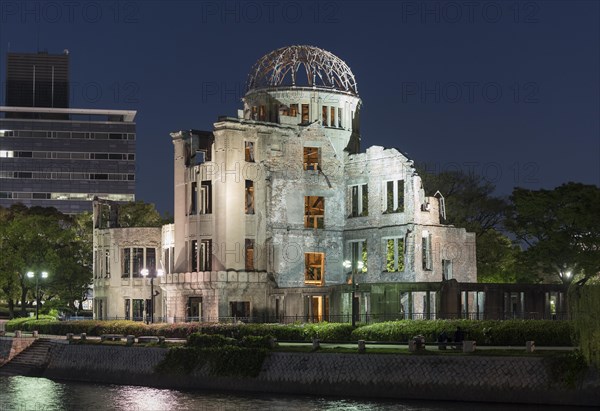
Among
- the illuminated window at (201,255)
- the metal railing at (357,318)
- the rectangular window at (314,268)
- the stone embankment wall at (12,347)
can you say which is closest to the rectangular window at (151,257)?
the metal railing at (357,318)

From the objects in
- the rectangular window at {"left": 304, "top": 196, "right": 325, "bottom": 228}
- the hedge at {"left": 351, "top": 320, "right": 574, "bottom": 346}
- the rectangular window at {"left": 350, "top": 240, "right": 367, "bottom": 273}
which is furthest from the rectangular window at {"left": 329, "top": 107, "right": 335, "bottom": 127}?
the hedge at {"left": 351, "top": 320, "right": 574, "bottom": 346}

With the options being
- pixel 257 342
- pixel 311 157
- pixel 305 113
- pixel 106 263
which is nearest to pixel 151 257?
pixel 106 263

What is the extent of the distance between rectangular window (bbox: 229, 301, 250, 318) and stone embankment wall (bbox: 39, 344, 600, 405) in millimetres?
18842

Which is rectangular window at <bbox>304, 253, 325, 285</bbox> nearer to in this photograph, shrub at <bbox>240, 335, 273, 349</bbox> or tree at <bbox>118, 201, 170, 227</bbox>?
shrub at <bbox>240, 335, 273, 349</bbox>

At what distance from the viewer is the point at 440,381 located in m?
44.8

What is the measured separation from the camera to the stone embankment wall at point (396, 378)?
140 ft

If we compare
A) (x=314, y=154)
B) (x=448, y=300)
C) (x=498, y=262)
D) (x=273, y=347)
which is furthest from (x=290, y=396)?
(x=498, y=262)

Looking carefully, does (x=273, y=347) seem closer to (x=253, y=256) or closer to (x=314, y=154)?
(x=253, y=256)

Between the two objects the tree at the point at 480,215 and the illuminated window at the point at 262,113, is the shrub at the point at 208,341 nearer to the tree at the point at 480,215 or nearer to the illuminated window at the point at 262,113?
the illuminated window at the point at 262,113

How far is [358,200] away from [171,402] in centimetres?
3583

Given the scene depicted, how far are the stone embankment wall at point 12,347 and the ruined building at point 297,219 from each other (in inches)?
527

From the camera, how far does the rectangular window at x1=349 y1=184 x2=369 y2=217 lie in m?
79.9

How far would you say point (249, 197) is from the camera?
78.1 metres

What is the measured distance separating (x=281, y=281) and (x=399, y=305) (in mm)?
11130
